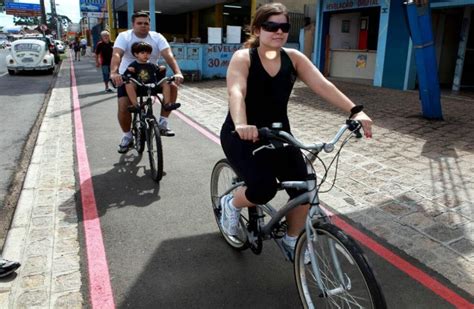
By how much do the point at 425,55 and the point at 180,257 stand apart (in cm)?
691

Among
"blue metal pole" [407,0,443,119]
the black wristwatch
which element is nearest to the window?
"blue metal pole" [407,0,443,119]

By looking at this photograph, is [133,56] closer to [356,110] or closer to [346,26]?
[356,110]

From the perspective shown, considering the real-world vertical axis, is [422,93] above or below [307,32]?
below

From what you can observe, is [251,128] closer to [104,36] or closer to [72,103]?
[72,103]

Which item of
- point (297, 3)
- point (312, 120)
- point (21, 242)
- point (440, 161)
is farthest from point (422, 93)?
point (297, 3)

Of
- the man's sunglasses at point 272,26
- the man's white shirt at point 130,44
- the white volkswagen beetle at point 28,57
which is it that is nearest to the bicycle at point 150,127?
the man's white shirt at point 130,44

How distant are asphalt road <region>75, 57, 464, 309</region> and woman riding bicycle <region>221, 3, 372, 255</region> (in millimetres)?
537

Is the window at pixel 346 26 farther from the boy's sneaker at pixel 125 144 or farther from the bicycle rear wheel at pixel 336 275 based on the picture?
the bicycle rear wheel at pixel 336 275

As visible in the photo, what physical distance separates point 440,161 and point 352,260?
426 cm

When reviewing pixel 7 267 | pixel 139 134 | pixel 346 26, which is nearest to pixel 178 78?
pixel 139 134

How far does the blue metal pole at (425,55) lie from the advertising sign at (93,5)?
2683 centimetres

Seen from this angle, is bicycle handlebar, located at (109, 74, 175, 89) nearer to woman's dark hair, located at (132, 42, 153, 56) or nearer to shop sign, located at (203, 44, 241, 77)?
woman's dark hair, located at (132, 42, 153, 56)

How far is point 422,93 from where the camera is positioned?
8391mm

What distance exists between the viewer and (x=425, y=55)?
8094 mm
